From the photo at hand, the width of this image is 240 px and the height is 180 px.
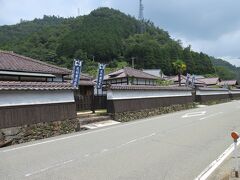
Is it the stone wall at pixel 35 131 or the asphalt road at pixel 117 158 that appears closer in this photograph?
the asphalt road at pixel 117 158

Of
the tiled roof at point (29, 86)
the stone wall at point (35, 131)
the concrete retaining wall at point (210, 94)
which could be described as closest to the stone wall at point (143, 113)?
the stone wall at point (35, 131)

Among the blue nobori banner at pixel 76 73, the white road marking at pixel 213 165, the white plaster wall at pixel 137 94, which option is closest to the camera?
the white road marking at pixel 213 165

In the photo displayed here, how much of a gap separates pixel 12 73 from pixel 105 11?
104349 mm

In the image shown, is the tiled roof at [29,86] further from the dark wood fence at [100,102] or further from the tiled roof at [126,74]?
the tiled roof at [126,74]

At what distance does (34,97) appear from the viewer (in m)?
14.2

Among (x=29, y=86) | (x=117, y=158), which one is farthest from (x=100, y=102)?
(x=117, y=158)

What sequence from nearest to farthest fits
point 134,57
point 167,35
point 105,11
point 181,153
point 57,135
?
point 181,153, point 57,135, point 134,57, point 105,11, point 167,35

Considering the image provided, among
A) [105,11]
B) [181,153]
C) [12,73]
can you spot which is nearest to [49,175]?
[181,153]

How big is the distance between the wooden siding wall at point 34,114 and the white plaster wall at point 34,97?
0.67 ft

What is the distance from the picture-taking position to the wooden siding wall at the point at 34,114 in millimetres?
12633

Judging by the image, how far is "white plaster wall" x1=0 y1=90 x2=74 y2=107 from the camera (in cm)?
1277

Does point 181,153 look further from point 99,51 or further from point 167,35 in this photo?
point 167,35

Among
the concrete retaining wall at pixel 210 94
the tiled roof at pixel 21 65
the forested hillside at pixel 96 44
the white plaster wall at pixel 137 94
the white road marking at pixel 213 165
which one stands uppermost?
the forested hillside at pixel 96 44

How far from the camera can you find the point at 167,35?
145 m
